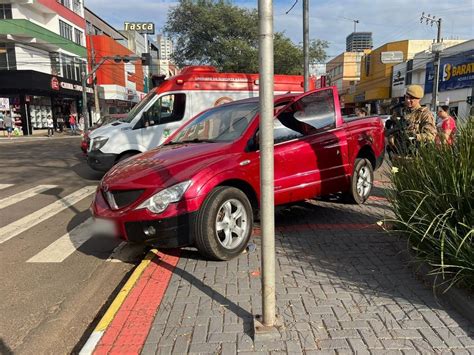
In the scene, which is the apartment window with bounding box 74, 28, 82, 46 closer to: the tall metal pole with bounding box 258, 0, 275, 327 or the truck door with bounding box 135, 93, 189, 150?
the truck door with bounding box 135, 93, 189, 150

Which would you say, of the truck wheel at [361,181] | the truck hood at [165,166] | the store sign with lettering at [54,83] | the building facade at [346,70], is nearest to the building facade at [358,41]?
the building facade at [346,70]

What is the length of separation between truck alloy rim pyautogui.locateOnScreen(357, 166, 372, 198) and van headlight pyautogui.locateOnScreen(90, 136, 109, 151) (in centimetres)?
566

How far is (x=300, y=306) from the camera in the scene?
3391 mm

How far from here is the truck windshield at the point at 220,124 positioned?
5289mm

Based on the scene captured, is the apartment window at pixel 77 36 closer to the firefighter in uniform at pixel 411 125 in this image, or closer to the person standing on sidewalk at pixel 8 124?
the person standing on sidewalk at pixel 8 124

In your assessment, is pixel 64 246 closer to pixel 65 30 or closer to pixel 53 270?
pixel 53 270

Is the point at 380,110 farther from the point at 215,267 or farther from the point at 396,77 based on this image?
the point at 215,267

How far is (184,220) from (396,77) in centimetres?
4473

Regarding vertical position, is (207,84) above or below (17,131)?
above

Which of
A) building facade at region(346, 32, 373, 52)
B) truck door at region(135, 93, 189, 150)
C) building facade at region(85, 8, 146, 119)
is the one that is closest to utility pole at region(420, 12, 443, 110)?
truck door at region(135, 93, 189, 150)

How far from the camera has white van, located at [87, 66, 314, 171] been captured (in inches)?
375

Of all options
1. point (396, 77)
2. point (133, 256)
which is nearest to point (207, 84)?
point (133, 256)

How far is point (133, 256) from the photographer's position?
516 centimetres

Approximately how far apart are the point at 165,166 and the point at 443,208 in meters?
2.74
